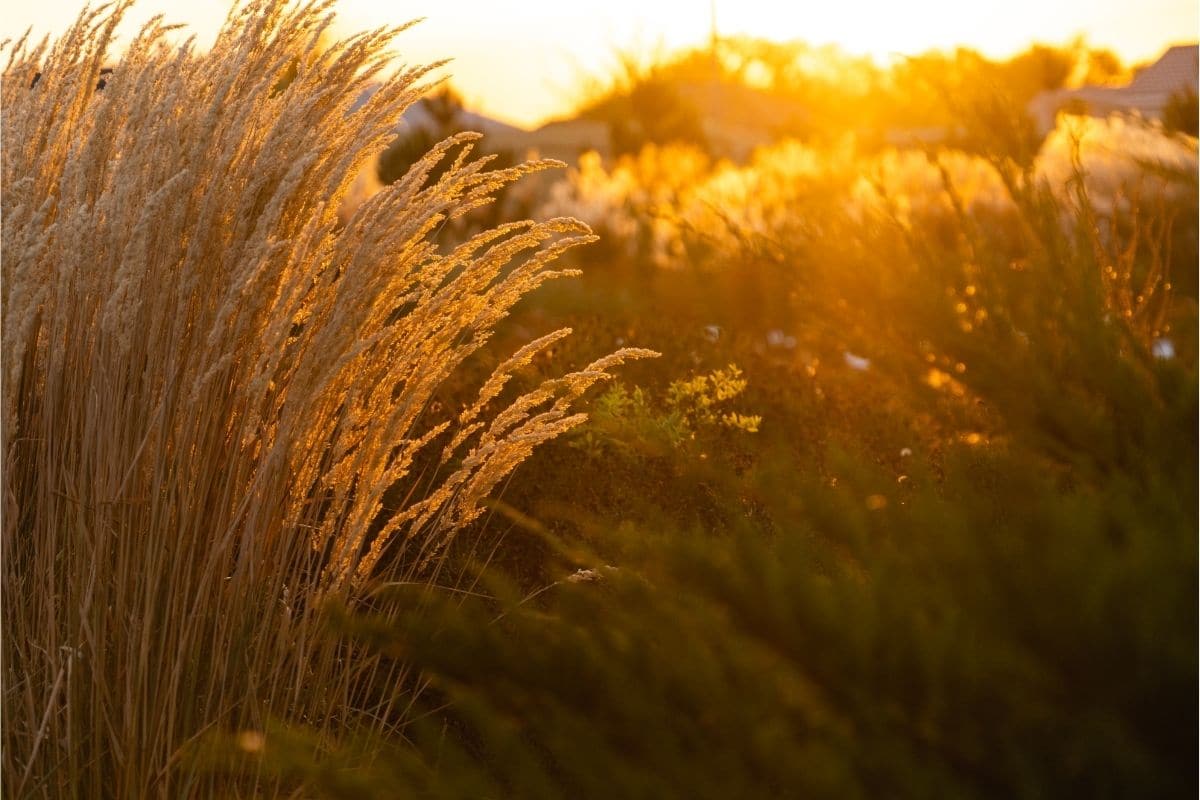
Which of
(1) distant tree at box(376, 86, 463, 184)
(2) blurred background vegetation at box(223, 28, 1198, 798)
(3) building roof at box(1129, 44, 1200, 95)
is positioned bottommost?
(1) distant tree at box(376, 86, 463, 184)

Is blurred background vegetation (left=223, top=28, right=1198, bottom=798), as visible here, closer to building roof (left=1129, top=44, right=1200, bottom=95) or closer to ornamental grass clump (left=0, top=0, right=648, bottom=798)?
ornamental grass clump (left=0, top=0, right=648, bottom=798)

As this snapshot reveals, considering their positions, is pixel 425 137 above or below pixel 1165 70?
below

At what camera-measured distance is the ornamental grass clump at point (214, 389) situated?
5.95ft

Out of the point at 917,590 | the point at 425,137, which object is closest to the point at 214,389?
the point at 917,590

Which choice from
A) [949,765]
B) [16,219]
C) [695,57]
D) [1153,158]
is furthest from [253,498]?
[695,57]

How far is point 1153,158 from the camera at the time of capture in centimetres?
183

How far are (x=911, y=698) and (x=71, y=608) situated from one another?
148cm

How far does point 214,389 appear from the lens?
194cm

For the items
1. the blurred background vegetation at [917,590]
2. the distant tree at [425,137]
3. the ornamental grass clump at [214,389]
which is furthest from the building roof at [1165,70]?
the blurred background vegetation at [917,590]

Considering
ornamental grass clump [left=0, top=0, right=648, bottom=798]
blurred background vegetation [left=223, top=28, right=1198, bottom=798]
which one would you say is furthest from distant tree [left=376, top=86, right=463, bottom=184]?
blurred background vegetation [left=223, top=28, right=1198, bottom=798]

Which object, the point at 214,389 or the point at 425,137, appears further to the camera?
the point at 425,137

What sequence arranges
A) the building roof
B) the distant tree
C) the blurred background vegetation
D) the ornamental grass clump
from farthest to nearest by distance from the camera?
the building roof < the distant tree < the ornamental grass clump < the blurred background vegetation

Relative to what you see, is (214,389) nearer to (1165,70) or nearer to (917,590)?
(917,590)

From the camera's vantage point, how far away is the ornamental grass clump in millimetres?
1813
